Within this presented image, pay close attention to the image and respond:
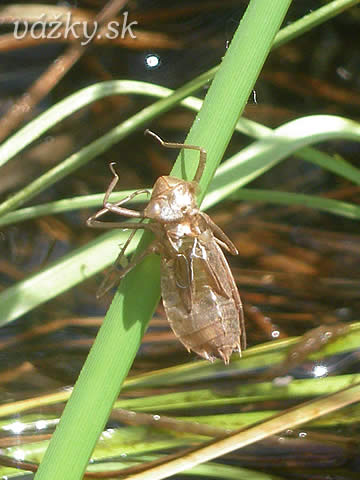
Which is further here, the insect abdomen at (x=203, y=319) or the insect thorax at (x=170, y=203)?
the insect abdomen at (x=203, y=319)

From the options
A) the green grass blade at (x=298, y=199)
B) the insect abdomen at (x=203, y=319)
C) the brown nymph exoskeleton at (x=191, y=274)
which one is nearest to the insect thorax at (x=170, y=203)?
the brown nymph exoskeleton at (x=191, y=274)

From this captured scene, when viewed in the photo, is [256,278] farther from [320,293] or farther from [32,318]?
[32,318]

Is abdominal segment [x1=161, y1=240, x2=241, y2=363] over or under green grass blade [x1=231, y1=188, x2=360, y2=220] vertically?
under

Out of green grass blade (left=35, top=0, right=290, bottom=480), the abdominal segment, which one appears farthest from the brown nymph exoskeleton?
green grass blade (left=35, top=0, right=290, bottom=480)

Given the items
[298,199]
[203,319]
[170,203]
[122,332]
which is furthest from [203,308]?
[298,199]

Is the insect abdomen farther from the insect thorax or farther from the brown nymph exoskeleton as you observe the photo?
the insect thorax

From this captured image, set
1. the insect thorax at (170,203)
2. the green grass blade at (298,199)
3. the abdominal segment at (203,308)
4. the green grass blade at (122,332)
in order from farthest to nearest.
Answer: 1. the green grass blade at (298,199)
2. the abdominal segment at (203,308)
3. the insect thorax at (170,203)
4. the green grass blade at (122,332)

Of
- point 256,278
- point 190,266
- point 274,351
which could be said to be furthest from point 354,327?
point 190,266

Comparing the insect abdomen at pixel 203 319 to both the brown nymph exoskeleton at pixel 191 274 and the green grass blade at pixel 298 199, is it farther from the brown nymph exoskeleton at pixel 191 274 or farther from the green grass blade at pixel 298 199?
the green grass blade at pixel 298 199

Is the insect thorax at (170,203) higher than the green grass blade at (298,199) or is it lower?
lower
